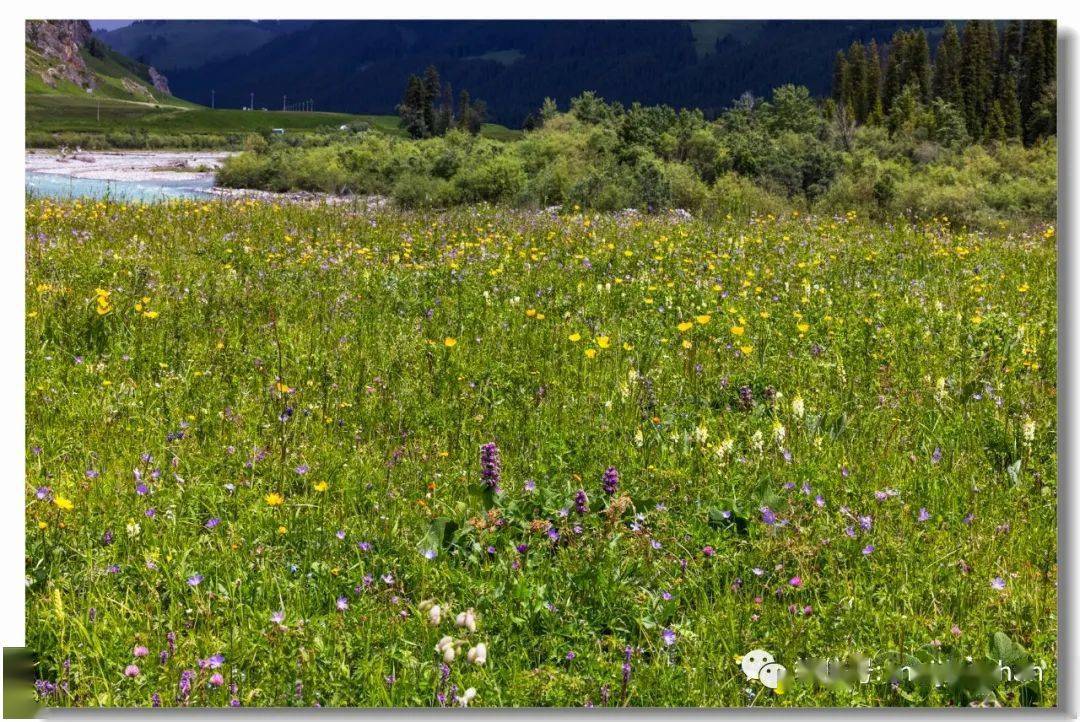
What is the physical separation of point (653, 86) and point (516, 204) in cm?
531

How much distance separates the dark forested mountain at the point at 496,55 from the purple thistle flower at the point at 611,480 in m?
2.02

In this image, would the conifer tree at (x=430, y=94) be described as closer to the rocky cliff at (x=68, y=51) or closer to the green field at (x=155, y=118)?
the green field at (x=155, y=118)

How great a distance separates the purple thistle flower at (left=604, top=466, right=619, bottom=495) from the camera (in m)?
3.47

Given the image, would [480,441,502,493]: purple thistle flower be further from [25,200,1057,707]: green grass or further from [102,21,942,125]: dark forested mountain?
[102,21,942,125]: dark forested mountain

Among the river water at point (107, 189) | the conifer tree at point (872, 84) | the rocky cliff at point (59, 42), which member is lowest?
the river water at point (107, 189)

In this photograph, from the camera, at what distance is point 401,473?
12.4ft

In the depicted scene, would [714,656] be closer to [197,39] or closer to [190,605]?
[190,605]

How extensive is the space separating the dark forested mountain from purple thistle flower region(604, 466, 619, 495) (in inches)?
79.7

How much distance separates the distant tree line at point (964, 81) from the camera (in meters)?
4.39

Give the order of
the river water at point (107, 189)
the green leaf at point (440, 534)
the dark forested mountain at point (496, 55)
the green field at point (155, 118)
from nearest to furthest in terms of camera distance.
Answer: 1. the green leaf at point (440, 534)
2. the dark forested mountain at point (496, 55)
3. the green field at point (155, 118)
4. the river water at point (107, 189)

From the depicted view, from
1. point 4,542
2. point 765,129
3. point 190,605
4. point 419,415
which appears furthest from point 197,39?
point 765,129

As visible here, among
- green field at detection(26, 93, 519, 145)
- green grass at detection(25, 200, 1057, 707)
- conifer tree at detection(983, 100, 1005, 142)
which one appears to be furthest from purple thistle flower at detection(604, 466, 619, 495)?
conifer tree at detection(983, 100, 1005, 142)

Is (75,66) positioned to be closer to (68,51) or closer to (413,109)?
(68,51)

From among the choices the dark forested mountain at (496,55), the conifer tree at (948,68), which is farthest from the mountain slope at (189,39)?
the conifer tree at (948,68)
